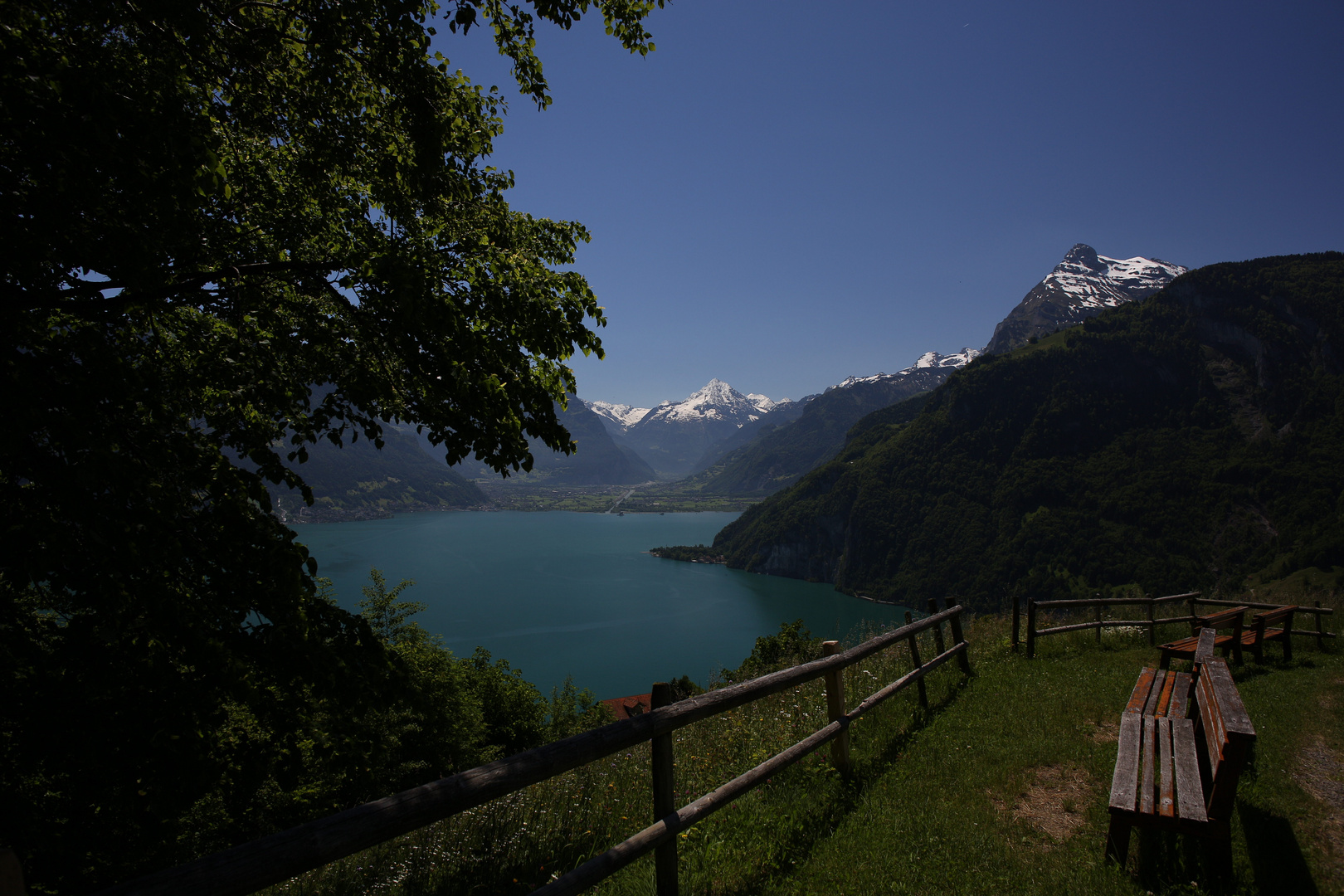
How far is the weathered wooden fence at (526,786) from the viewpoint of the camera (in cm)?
183

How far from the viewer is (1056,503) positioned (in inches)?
6186

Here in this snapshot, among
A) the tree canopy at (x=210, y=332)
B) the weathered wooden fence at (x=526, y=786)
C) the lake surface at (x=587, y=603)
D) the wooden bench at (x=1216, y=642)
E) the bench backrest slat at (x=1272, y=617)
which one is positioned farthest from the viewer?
the lake surface at (x=587, y=603)

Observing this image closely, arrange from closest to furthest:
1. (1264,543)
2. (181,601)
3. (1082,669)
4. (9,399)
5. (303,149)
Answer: (9,399) → (181,601) → (303,149) → (1082,669) → (1264,543)

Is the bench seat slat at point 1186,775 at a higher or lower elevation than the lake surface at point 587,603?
higher

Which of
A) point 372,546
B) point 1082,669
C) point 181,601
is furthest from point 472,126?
point 372,546

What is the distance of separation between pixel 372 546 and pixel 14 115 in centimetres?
16650

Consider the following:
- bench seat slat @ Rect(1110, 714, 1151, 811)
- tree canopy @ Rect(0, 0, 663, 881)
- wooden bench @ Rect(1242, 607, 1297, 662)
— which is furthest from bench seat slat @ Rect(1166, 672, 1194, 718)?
tree canopy @ Rect(0, 0, 663, 881)

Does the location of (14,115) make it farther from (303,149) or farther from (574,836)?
(574,836)

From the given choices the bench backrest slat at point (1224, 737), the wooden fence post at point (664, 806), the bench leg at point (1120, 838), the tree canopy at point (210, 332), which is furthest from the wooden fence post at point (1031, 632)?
the tree canopy at point (210, 332)

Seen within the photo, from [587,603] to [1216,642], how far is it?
96.6m

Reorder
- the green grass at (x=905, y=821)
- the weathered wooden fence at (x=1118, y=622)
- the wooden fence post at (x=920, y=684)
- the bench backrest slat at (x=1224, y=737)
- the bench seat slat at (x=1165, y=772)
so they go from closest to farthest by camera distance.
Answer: the bench backrest slat at (x=1224, y=737) < the bench seat slat at (x=1165, y=772) < the green grass at (x=905, y=821) < the wooden fence post at (x=920, y=684) < the weathered wooden fence at (x=1118, y=622)

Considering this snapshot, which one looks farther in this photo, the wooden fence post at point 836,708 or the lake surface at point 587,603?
the lake surface at point 587,603

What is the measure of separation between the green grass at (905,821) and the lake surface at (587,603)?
3024 cm

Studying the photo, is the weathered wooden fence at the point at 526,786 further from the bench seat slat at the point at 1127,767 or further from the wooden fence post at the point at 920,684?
the wooden fence post at the point at 920,684
